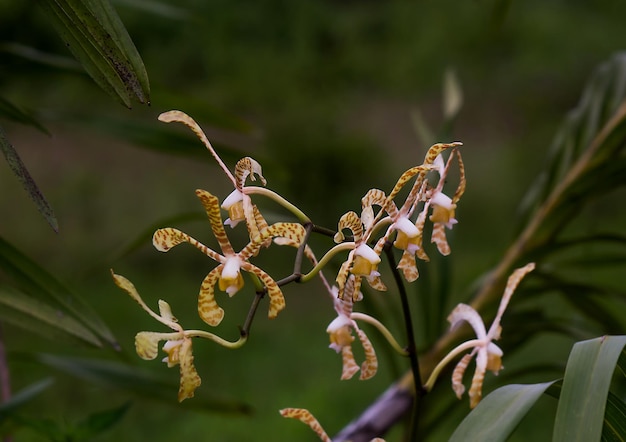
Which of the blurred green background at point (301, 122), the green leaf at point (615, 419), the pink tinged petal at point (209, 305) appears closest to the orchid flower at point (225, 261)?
the pink tinged petal at point (209, 305)

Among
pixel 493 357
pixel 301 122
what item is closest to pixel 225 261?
pixel 493 357

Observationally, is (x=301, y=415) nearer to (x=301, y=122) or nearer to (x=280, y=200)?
(x=280, y=200)

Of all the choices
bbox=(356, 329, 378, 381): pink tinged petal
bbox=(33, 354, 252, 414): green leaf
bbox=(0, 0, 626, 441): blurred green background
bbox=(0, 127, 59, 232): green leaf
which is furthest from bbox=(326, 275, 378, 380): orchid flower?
bbox=(0, 0, 626, 441): blurred green background

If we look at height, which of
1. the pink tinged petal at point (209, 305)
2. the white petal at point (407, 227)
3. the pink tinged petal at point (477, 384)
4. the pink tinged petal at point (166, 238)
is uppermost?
the white petal at point (407, 227)

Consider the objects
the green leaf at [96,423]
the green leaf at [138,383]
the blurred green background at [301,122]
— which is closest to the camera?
the green leaf at [96,423]

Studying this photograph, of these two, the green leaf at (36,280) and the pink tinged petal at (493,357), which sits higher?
the pink tinged petal at (493,357)

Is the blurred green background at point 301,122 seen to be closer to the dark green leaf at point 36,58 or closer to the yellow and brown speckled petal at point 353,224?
the dark green leaf at point 36,58

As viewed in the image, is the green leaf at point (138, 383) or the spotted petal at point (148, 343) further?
the green leaf at point (138, 383)
